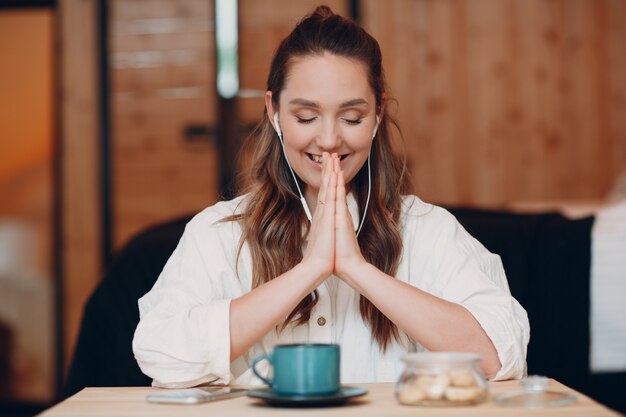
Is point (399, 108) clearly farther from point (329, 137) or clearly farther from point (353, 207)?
point (329, 137)

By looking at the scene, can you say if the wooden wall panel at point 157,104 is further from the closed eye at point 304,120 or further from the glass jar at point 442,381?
the glass jar at point 442,381

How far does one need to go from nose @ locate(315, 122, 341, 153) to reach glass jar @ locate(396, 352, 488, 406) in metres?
0.58

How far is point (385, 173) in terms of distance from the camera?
5.86 feet

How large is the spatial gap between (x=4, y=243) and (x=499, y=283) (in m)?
4.02

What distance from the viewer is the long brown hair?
1676mm

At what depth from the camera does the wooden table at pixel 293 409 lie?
3.50ft

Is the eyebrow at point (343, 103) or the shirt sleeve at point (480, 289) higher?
the eyebrow at point (343, 103)

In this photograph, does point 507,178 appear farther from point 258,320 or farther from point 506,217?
point 258,320

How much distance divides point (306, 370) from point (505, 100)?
3.56 metres

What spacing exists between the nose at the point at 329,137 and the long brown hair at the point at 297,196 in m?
0.14

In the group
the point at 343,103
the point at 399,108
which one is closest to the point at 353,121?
the point at 343,103

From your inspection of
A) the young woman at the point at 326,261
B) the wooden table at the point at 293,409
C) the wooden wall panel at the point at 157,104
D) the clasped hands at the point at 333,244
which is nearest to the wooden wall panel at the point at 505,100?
the wooden wall panel at the point at 157,104

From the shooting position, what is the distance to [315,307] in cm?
166

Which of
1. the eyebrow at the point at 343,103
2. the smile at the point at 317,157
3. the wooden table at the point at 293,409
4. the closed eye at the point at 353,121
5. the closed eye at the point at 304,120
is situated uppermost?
the eyebrow at the point at 343,103
